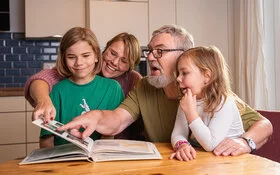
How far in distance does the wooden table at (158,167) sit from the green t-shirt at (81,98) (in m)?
0.57

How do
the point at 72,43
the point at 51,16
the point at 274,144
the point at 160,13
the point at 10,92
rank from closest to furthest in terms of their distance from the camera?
1. the point at 274,144
2. the point at 72,43
3. the point at 10,92
4. the point at 51,16
5. the point at 160,13

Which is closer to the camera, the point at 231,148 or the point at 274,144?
the point at 231,148

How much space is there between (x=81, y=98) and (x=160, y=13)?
2175 millimetres

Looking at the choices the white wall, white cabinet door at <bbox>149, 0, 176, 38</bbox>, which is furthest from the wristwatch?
the white wall

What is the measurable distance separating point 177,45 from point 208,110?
44cm

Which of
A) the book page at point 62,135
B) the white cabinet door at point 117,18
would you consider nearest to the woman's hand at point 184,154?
the book page at point 62,135

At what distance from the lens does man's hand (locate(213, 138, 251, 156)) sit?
46.3 inches

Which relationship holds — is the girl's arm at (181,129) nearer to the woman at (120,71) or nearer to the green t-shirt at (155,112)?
the green t-shirt at (155,112)

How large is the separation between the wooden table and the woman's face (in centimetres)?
86

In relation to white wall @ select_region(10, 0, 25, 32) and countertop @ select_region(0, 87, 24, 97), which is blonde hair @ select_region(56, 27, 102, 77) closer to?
countertop @ select_region(0, 87, 24, 97)

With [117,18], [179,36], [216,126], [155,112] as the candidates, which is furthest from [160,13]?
[216,126]

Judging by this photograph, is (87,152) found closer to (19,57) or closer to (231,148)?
(231,148)

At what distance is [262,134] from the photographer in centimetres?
138

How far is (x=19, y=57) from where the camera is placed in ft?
12.3
